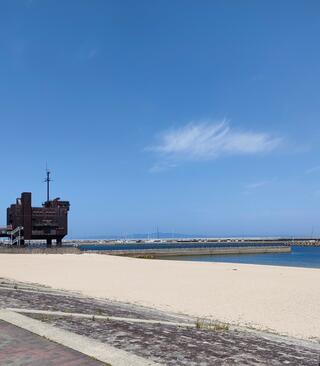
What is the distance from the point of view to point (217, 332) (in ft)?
30.3

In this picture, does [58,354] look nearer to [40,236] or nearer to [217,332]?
[217,332]

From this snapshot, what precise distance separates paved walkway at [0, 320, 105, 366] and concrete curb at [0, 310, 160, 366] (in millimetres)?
147

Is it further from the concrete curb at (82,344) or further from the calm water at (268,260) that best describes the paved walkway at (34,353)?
the calm water at (268,260)

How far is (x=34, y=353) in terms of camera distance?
633 cm

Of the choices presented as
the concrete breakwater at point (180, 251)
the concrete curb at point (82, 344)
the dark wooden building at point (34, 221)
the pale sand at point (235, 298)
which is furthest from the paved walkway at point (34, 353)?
the concrete breakwater at point (180, 251)

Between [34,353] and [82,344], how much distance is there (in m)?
0.77

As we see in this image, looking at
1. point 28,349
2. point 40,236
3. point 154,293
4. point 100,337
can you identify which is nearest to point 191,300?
point 154,293

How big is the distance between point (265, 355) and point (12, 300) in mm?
7730

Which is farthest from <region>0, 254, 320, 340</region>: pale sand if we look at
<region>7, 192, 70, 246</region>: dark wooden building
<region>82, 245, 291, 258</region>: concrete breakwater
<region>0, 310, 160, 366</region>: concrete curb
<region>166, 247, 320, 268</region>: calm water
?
<region>82, 245, 291, 258</region>: concrete breakwater

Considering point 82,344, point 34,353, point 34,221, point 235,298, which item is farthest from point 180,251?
point 34,353

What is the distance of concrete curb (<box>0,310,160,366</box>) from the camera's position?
19.9 ft

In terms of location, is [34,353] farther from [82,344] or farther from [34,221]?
[34,221]

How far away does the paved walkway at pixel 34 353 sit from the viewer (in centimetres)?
587

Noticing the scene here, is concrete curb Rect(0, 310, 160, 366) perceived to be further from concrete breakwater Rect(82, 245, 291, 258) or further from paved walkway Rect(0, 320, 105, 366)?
concrete breakwater Rect(82, 245, 291, 258)
